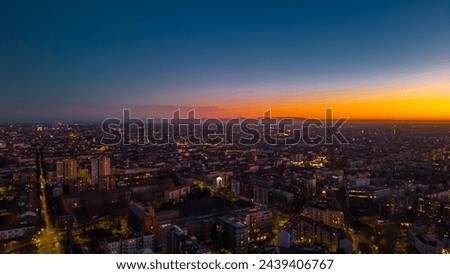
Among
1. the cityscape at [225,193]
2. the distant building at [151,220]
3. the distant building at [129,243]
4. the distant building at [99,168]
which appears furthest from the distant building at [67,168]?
the distant building at [129,243]

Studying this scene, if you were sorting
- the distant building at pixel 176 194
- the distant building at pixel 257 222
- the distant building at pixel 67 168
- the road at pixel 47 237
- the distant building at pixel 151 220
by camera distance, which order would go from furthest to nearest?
the distant building at pixel 67 168
the distant building at pixel 176 194
the distant building at pixel 257 222
the distant building at pixel 151 220
the road at pixel 47 237

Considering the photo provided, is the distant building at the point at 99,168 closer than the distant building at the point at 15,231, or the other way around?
the distant building at the point at 15,231

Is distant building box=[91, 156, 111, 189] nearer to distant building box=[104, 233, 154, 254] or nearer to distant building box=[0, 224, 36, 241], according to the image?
distant building box=[0, 224, 36, 241]

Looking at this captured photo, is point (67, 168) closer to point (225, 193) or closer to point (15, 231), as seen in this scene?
point (15, 231)

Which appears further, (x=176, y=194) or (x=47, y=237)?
(x=176, y=194)

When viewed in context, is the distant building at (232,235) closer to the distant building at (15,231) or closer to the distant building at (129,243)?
the distant building at (129,243)

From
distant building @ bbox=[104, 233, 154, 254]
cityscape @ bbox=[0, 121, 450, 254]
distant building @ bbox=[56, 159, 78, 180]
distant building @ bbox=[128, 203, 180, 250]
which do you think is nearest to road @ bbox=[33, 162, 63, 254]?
cityscape @ bbox=[0, 121, 450, 254]

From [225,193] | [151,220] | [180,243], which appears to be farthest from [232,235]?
[225,193]

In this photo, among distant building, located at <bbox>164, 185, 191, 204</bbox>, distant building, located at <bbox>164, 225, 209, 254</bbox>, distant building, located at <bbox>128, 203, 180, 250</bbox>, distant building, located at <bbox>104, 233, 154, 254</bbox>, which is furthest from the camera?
distant building, located at <bbox>164, 185, 191, 204</bbox>

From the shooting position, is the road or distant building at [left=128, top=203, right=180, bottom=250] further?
distant building at [left=128, top=203, right=180, bottom=250]

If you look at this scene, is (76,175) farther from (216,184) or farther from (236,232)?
(236,232)

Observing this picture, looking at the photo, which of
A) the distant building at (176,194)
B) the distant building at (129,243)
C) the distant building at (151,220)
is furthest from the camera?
the distant building at (176,194)
